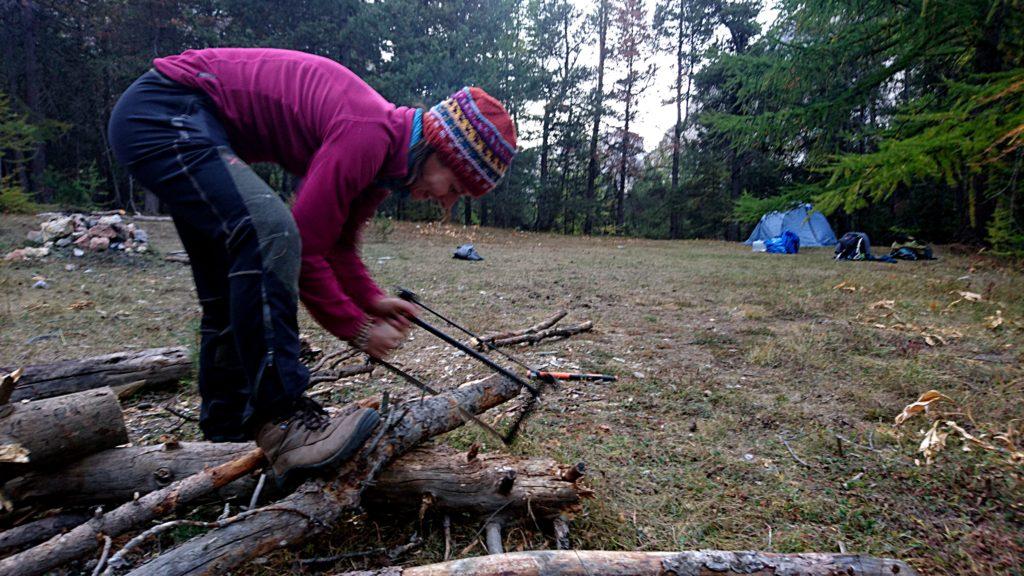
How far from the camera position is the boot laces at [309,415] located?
61.3 inches

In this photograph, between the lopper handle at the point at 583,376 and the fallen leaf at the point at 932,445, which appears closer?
the fallen leaf at the point at 932,445

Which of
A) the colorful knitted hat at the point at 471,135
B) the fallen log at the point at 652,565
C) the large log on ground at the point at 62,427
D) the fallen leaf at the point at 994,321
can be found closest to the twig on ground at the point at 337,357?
the large log on ground at the point at 62,427

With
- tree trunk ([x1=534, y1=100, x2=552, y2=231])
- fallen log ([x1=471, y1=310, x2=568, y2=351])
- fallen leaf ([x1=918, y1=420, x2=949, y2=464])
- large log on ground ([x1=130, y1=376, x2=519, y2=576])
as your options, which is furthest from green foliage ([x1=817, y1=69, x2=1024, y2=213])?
tree trunk ([x1=534, y1=100, x2=552, y2=231])

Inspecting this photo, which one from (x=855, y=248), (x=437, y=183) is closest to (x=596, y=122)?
(x=855, y=248)

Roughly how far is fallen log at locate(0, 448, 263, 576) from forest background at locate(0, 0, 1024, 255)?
→ 2786mm

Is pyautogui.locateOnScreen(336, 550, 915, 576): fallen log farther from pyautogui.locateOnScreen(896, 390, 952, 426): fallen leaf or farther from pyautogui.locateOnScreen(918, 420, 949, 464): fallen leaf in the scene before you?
pyautogui.locateOnScreen(896, 390, 952, 426): fallen leaf

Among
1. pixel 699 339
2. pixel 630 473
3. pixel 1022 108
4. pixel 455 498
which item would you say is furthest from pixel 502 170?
pixel 1022 108

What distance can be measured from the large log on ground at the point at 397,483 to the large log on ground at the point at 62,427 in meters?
0.07

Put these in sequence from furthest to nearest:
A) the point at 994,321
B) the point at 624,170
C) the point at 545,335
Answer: the point at 624,170 < the point at 994,321 < the point at 545,335

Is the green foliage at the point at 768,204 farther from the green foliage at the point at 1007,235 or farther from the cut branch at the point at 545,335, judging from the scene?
the cut branch at the point at 545,335

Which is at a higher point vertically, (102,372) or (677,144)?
(677,144)

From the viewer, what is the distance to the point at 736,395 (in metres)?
2.95

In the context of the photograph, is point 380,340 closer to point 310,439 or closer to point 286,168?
point 310,439

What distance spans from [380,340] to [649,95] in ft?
81.4
